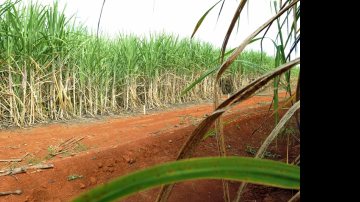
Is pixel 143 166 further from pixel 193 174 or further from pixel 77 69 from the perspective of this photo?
pixel 77 69

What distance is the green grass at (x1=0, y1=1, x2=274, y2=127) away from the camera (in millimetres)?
5180

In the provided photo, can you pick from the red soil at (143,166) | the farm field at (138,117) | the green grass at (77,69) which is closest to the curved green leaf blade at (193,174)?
the farm field at (138,117)

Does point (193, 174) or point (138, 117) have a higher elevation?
point (193, 174)

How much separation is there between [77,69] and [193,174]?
6320 mm

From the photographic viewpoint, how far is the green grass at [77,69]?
5180 millimetres

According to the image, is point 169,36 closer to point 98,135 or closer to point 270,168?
point 98,135

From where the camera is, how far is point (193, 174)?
0.23 metres

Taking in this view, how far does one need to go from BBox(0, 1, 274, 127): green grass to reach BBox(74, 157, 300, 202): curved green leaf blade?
3199 mm

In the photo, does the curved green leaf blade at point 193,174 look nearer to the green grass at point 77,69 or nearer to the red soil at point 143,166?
the red soil at point 143,166

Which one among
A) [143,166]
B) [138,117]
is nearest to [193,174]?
[143,166]

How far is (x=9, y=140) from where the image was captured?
4.20 m

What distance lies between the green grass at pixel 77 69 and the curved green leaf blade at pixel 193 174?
320cm

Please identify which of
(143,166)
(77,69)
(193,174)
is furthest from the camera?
(77,69)
